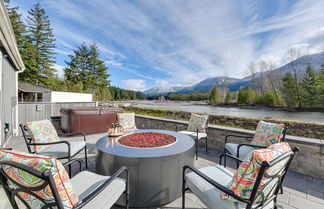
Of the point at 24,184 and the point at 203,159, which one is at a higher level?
the point at 24,184

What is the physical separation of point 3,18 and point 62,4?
4.90 metres

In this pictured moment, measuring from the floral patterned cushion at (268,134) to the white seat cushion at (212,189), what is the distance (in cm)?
121

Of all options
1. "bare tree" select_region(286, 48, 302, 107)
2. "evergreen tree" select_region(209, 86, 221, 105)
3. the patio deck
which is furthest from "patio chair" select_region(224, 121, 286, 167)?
"evergreen tree" select_region(209, 86, 221, 105)

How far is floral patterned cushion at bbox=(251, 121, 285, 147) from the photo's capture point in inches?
88.1

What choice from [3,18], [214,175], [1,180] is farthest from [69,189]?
[3,18]

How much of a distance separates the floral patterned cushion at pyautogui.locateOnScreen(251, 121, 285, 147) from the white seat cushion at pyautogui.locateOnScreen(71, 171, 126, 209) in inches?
90.1

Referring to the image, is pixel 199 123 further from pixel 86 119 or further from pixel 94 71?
pixel 94 71

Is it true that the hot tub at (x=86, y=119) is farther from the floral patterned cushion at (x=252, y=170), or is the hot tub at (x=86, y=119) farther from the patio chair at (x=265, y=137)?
the floral patterned cushion at (x=252, y=170)

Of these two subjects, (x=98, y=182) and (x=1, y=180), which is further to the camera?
(x=98, y=182)

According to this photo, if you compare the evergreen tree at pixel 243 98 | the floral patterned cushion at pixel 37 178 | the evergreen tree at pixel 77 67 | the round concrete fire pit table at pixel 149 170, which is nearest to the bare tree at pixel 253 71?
the evergreen tree at pixel 243 98

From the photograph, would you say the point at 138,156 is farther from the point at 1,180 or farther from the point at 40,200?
the point at 1,180

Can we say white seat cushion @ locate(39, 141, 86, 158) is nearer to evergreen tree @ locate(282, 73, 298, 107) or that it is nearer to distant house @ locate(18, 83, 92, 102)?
distant house @ locate(18, 83, 92, 102)

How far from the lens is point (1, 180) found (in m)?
0.94

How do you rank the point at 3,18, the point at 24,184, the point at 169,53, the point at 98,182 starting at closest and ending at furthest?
1. the point at 24,184
2. the point at 98,182
3. the point at 3,18
4. the point at 169,53
